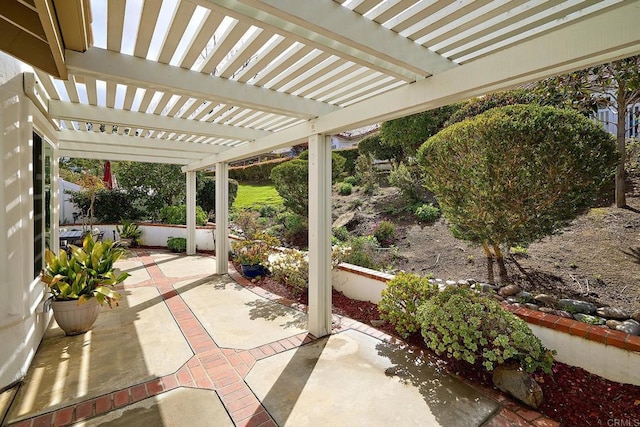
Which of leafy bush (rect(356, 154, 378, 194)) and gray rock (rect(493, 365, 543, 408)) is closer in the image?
gray rock (rect(493, 365, 543, 408))

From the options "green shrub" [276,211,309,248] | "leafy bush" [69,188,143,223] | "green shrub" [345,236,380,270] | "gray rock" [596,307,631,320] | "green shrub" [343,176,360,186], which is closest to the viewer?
→ "gray rock" [596,307,631,320]

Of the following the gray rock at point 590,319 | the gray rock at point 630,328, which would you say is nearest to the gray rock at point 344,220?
the gray rock at point 590,319

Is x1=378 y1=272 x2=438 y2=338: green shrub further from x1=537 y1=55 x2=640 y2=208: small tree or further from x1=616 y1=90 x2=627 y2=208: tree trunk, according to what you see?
x1=616 y1=90 x2=627 y2=208: tree trunk

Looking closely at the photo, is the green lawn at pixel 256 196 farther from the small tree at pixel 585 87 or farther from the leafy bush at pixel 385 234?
the small tree at pixel 585 87

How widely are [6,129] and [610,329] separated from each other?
22.6ft

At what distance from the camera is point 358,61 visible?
2.80 m

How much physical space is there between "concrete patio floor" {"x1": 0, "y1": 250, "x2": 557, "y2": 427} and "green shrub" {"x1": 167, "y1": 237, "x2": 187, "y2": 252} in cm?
614

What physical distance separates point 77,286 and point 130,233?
8608 mm

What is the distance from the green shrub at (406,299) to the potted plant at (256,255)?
3766 millimetres

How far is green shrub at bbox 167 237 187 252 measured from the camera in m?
11.4

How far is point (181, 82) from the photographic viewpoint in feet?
11.0

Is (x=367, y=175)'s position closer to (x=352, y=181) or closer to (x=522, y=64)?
(x=352, y=181)

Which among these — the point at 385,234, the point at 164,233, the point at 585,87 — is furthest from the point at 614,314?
the point at 164,233

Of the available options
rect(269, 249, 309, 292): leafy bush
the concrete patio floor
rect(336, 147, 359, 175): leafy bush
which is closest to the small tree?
the concrete patio floor
